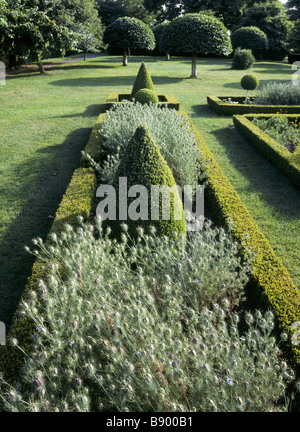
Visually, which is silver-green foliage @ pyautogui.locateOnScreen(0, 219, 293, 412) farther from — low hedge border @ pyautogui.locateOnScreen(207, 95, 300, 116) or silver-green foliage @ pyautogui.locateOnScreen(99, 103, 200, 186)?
low hedge border @ pyautogui.locateOnScreen(207, 95, 300, 116)

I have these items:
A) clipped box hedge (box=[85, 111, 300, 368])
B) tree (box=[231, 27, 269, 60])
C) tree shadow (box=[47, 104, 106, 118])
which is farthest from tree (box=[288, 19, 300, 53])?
clipped box hedge (box=[85, 111, 300, 368])

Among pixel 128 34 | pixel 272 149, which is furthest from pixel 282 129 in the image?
pixel 128 34

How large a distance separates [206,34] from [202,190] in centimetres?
1787

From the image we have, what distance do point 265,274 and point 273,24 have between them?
39.0 meters

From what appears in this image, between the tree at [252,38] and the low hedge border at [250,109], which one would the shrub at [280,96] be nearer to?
the low hedge border at [250,109]

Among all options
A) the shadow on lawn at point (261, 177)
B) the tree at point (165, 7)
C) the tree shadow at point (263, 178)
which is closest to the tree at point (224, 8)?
the tree at point (165, 7)

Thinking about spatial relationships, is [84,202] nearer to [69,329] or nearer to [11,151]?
[69,329]

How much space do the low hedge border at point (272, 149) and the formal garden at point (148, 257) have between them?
0.19 ft

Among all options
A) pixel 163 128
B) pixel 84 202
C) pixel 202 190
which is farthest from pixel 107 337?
pixel 163 128

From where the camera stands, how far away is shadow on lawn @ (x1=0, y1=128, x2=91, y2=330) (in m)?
4.24

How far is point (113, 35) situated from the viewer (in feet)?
82.2

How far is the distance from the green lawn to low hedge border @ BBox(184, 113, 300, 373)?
63 cm
